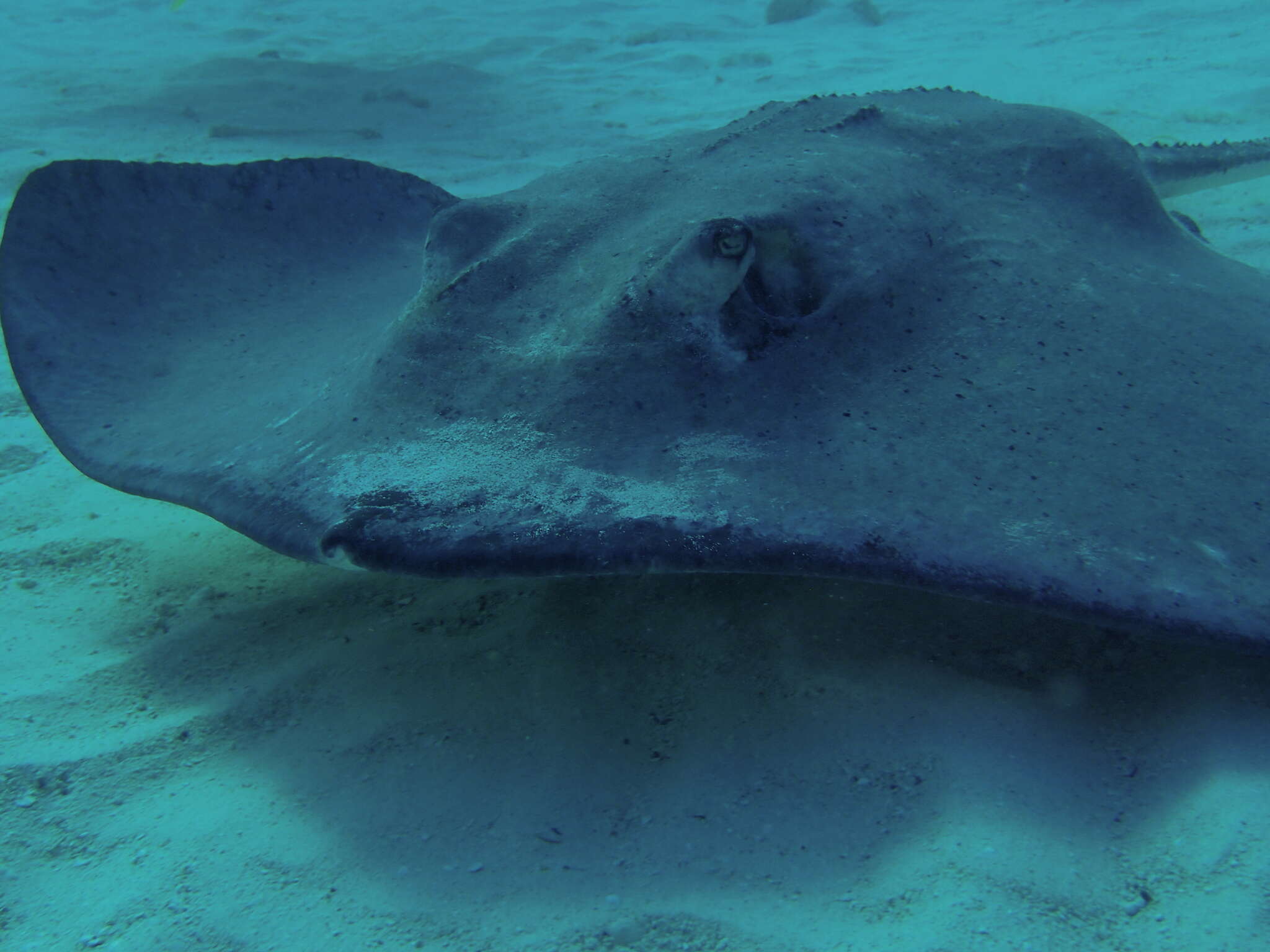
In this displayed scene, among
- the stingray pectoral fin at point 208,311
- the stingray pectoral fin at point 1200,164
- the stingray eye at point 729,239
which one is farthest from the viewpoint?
the stingray pectoral fin at point 1200,164

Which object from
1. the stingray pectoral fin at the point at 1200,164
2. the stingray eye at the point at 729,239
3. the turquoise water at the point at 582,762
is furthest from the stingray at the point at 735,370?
→ the stingray pectoral fin at the point at 1200,164

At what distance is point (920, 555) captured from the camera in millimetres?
1655

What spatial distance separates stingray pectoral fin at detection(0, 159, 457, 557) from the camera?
82.8 inches

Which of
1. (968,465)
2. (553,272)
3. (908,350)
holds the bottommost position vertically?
(968,465)

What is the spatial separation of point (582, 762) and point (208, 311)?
2445mm

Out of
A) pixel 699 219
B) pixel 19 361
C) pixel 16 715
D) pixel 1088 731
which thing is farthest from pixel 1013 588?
pixel 19 361

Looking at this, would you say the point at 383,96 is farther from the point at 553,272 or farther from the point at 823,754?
the point at 823,754

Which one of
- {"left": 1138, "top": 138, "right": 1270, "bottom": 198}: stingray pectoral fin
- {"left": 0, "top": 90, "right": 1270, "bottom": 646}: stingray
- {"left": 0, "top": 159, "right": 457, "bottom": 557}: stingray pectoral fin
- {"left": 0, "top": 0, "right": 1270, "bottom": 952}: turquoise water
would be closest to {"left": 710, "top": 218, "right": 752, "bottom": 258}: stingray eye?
{"left": 0, "top": 90, "right": 1270, "bottom": 646}: stingray

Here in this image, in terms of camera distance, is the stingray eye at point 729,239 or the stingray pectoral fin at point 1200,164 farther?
the stingray pectoral fin at point 1200,164

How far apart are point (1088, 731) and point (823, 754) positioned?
25.3 inches

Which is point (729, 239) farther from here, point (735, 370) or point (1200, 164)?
point (1200, 164)

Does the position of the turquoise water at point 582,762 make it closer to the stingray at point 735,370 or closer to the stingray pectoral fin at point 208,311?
the stingray at point 735,370

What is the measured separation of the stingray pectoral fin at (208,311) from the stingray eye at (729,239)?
1.14 m

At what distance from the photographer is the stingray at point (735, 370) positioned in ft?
5.46
